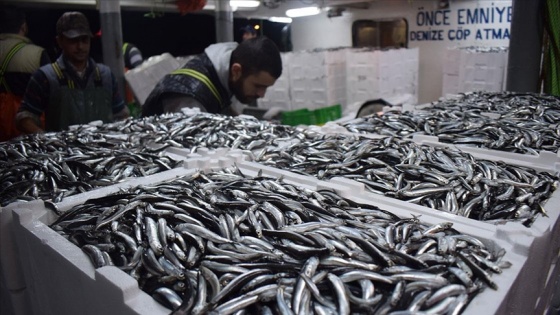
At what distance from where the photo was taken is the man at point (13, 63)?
213 inches

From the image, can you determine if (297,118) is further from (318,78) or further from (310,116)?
(318,78)

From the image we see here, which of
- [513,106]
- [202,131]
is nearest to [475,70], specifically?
[513,106]

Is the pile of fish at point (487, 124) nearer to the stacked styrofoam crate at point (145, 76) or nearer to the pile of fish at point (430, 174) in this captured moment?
the pile of fish at point (430, 174)

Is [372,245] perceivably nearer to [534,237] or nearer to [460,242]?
[460,242]

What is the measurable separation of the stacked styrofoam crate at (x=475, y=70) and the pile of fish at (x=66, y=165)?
826 centimetres

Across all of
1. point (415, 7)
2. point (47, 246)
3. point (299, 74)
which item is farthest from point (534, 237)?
point (415, 7)

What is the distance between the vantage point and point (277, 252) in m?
1.79

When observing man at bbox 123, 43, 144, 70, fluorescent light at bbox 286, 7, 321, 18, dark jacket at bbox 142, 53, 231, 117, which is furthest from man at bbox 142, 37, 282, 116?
fluorescent light at bbox 286, 7, 321, 18

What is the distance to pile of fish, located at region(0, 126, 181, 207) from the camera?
284 cm

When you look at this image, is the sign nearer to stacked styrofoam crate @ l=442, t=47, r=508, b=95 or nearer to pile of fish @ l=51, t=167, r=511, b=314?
stacked styrofoam crate @ l=442, t=47, r=508, b=95

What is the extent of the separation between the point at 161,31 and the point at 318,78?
9125mm

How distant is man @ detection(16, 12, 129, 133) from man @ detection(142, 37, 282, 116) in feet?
2.39

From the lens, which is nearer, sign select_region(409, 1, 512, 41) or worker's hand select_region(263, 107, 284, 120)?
worker's hand select_region(263, 107, 284, 120)

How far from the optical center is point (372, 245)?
1.77 meters
